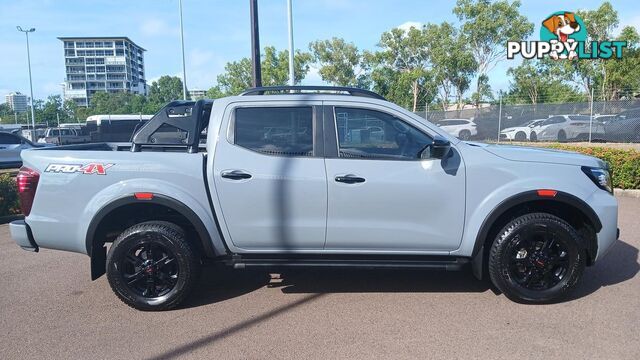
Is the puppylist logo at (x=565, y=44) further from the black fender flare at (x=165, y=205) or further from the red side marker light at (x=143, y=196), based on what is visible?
the red side marker light at (x=143, y=196)

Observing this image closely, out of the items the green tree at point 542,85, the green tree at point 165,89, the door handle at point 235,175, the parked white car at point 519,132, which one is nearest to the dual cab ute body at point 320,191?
the door handle at point 235,175

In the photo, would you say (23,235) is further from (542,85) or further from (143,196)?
(542,85)

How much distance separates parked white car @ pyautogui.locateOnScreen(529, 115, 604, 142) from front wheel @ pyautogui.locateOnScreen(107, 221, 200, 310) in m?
18.9

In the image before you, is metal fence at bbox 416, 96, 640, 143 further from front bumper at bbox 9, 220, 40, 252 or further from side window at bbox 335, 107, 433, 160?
front bumper at bbox 9, 220, 40, 252

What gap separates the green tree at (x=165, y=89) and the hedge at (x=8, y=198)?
88.4 meters

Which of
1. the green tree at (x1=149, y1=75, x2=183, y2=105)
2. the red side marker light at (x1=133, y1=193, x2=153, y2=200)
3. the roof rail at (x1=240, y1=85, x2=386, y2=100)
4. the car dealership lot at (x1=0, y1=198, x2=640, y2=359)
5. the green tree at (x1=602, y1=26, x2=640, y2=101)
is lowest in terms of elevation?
the car dealership lot at (x1=0, y1=198, x2=640, y2=359)

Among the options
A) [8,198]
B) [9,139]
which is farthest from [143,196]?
[9,139]

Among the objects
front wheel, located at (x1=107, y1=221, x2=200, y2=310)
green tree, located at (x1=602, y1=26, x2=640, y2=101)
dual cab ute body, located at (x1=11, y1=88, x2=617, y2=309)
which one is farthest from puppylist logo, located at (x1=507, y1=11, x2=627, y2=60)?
front wheel, located at (x1=107, y1=221, x2=200, y2=310)

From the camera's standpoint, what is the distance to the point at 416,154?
13.7 feet

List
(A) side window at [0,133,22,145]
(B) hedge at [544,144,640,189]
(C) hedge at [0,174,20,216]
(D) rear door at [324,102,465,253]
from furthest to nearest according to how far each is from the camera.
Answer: (A) side window at [0,133,22,145] → (B) hedge at [544,144,640,189] → (C) hedge at [0,174,20,216] → (D) rear door at [324,102,465,253]

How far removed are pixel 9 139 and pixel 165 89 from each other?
8761cm

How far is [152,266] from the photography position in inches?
167

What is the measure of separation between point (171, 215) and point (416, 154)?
2337 millimetres

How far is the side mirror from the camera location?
394 centimetres
